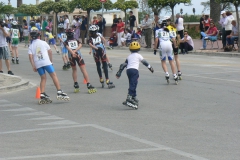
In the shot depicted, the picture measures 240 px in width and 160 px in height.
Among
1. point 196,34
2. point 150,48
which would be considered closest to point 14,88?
point 150,48

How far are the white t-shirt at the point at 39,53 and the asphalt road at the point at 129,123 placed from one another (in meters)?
0.97

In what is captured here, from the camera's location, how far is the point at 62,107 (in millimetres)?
13375

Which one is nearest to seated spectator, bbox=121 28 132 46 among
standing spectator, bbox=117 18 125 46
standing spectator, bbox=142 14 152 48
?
standing spectator, bbox=117 18 125 46

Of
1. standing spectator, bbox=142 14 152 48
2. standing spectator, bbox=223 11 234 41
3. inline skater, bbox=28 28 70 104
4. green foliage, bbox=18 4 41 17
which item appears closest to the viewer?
inline skater, bbox=28 28 70 104

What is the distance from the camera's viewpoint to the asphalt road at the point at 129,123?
852cm

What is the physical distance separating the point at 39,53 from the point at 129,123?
398 cm

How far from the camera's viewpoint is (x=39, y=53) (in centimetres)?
1405

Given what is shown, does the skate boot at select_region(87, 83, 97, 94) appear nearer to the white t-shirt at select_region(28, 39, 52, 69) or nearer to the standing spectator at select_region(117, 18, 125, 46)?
the white t-shirt at select_region(28, 39, 52, 69)

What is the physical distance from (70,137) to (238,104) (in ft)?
15.9

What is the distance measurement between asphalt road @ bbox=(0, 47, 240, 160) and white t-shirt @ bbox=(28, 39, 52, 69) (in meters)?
0.97

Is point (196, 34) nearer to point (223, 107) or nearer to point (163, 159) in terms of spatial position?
point (223, 107)

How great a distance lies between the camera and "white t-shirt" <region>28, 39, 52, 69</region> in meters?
14.0

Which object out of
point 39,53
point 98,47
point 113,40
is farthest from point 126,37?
point 39,53

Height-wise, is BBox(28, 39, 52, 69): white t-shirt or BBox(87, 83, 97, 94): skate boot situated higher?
BBox(28, 39, 52, 69): white t-shirt
